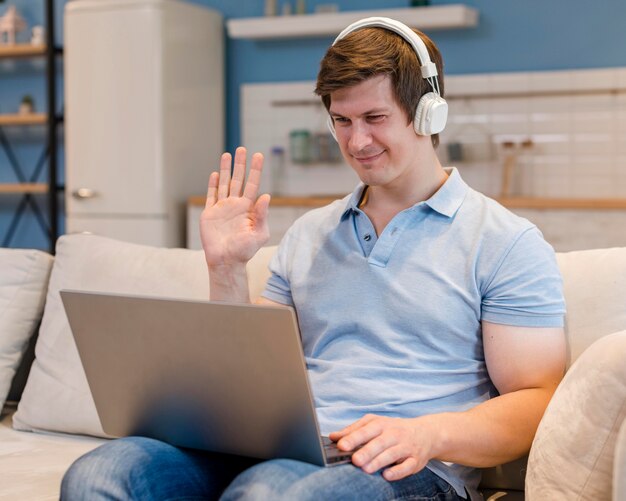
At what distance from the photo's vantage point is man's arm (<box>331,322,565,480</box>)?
4.51 feet

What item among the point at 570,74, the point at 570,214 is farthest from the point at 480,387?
the point at 570,74

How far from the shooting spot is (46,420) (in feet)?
6.88

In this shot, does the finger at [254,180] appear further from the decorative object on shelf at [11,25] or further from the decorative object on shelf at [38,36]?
the decorative object on shelf at [11,25]

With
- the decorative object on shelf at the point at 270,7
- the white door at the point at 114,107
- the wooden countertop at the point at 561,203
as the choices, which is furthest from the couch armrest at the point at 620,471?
the decorative object on shelf at the point at 270,7

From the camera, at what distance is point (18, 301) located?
2.26 meters

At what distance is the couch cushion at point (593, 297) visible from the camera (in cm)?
171

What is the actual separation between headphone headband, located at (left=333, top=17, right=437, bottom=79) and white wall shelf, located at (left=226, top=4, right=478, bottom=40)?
332 cm

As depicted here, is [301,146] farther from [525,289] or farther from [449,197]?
[525,289]

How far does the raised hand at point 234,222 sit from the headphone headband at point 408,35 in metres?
0.28

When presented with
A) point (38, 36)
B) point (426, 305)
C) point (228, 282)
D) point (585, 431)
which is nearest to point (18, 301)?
point (228, 282)

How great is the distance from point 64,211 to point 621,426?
5162 mm

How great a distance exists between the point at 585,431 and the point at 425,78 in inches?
25.6

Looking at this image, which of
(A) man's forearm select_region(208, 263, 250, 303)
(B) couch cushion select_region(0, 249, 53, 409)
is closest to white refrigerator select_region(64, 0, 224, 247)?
(B) couch cushion select_region(0, 249, 53, 409)

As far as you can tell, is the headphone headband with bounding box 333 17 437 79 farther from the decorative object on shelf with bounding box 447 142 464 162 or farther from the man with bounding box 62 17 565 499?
the decorative object on shelf with bounding box 447 142 464 162
